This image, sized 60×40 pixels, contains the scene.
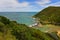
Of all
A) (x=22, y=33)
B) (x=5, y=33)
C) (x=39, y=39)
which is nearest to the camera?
A: (x=5, y=33)

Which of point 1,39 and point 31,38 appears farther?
point 31,38

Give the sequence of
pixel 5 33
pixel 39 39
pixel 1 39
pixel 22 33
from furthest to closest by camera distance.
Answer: pixel 39 39, pixel 22 33, pixel 5 33, pixel 1 39

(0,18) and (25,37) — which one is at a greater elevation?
(0,18)

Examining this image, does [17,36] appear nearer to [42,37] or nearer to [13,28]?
[13,28]

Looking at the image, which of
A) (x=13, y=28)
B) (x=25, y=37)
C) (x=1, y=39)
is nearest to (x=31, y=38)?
(x=25, y=37)

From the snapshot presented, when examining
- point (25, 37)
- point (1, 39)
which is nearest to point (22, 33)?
point (25, 37)

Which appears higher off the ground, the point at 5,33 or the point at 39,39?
the point at 5,33

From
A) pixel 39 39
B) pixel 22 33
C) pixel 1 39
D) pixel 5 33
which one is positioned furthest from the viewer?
pixel 39 39

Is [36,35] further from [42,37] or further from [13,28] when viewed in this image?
[13,28]

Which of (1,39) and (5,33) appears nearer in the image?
(1,39)
